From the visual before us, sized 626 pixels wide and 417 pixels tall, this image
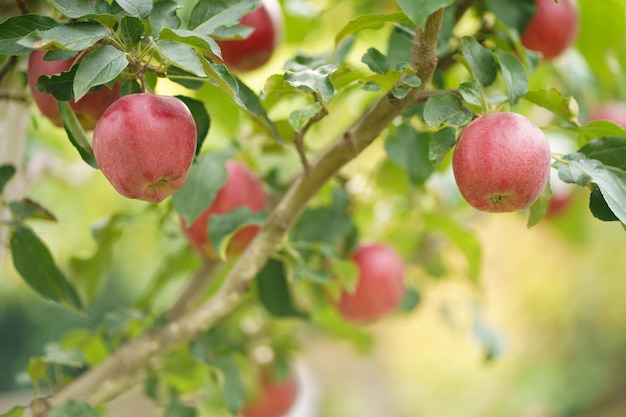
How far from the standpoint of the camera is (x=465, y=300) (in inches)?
35.0

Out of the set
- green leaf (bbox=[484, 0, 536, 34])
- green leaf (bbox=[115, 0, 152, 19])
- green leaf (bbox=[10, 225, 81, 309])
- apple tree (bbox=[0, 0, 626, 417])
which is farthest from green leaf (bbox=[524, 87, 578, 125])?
green leaf (bbox=[10, 225, 81, 309])

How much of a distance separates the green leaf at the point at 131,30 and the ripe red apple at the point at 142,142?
0.03 meters

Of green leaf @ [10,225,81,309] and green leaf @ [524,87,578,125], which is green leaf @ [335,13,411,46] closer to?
green leaf @ [524,87,578,125]

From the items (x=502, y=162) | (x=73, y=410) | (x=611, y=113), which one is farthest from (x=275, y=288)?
(x=611, y=113)

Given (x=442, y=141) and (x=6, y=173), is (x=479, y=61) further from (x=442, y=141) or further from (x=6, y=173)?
(x=6, y=173)

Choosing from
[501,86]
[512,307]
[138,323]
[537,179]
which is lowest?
[512,307]

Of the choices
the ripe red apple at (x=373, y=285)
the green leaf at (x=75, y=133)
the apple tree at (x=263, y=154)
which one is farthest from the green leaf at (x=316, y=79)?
the ripe red apple at (x=373, y=285)

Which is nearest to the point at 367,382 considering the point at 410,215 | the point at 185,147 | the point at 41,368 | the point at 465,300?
the point at 465,300

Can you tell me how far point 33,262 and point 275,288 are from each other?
0.20 meters

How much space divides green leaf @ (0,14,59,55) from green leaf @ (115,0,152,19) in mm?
43

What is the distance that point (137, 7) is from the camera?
35cm

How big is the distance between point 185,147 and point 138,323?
341 millimetres

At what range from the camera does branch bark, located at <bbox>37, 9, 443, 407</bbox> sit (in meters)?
0.39

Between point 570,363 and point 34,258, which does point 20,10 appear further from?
point 570,363
